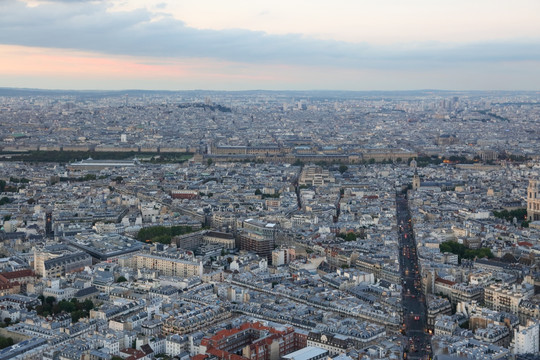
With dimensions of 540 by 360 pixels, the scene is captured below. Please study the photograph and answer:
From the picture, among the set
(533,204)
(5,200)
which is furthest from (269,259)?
(5,200)

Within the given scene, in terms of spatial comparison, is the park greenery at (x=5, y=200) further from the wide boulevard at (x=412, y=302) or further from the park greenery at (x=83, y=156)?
the park greenery at (x=83, y=156)

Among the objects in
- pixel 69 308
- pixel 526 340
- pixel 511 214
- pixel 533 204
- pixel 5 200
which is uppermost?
pixel 533 204

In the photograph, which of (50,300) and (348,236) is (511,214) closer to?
(348,236)

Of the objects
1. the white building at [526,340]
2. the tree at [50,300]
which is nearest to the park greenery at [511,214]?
the white building at [526,340]

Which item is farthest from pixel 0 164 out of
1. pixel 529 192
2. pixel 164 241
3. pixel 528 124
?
pixel 528 124

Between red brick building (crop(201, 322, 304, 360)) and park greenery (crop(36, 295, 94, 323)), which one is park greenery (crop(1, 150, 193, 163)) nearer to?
park greenery (crop(36, 295, 94, 323))

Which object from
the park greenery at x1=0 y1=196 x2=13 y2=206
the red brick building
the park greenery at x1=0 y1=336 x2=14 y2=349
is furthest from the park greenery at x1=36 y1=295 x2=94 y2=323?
the park greenery at x1=0 y1=196 x2=13 y2=206
